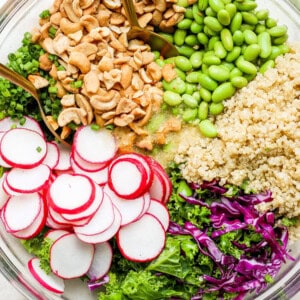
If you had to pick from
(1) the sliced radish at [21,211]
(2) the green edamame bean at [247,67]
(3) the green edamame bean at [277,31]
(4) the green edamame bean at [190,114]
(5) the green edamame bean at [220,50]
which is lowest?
(1) the sliced radish at [21,211]

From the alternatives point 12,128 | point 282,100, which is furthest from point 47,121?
point 282,100

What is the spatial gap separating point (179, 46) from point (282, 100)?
57cm

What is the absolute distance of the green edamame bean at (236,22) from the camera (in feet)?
8.11

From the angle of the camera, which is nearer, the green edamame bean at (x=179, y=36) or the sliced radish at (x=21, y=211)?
the sliced radish at (x=21, y=211)

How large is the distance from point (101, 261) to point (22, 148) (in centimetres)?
62

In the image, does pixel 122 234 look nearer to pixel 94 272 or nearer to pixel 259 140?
pixel 94 272

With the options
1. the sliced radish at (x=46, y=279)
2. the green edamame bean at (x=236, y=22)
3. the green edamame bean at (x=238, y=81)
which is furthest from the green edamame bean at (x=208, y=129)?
the sliced radish at (x=46, y=279)

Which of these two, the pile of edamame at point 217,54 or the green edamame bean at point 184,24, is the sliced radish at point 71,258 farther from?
the green edamame bean at point 184,24

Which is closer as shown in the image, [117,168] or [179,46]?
[117,168]

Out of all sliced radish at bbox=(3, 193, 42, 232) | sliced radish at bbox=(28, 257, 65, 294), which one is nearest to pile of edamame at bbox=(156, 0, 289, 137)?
sliced radish at bbox=(3, 193, 42, 232)

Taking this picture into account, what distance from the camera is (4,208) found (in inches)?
96.9

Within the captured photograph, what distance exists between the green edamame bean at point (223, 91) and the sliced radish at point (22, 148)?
81 centimetres

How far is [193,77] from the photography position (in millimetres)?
2559

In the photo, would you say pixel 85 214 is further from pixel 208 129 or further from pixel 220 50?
pixel 220 50
